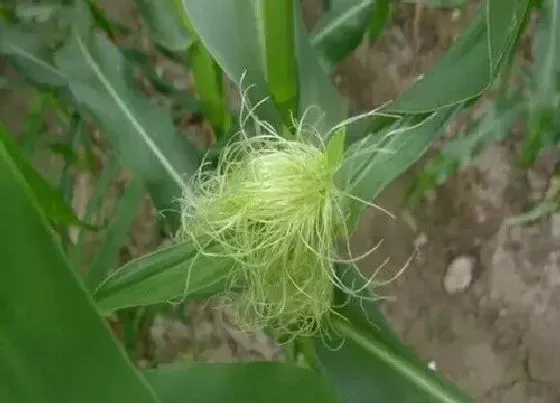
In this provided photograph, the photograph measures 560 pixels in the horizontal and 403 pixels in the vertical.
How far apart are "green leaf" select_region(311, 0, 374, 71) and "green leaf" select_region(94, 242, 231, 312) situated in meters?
0.18

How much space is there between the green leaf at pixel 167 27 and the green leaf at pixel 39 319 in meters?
0.31

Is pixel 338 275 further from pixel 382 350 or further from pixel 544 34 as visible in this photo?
pixel 544 34

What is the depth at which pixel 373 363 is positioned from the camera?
0.49 meters

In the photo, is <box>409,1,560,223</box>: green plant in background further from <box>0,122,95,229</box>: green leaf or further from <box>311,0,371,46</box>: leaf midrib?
<box>0,122,95,229</box>: green leaf

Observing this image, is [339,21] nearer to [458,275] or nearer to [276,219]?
[276,219]

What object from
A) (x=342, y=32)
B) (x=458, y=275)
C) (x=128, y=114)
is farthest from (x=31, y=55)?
(x=458, y=275)

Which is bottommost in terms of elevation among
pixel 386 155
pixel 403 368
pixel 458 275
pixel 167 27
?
pixel 458 275

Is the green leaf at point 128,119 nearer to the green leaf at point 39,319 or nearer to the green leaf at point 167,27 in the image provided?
the green leaf at point 167,27

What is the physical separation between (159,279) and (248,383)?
0.22 feet

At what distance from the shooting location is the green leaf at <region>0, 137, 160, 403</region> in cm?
23

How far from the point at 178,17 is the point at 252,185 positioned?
16cm

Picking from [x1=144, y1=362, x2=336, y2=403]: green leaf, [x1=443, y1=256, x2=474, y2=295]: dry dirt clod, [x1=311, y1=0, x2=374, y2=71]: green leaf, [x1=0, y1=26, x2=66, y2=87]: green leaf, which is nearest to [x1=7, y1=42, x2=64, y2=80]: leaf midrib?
[x1=0, y1=26, x2=66, y2=87]: green leaf

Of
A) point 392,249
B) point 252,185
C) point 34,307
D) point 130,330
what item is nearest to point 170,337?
point 130,330

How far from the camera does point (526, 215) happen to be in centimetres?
87
